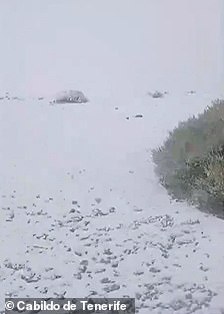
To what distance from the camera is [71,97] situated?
64.0 ft

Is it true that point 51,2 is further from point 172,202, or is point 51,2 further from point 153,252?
point 153,252

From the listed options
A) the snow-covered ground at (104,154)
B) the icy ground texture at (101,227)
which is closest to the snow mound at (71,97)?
the snow-covered ground at (104,154)

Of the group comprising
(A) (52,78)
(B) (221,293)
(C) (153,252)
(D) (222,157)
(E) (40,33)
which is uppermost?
(E) (40,33)

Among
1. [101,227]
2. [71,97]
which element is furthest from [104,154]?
[71,97]

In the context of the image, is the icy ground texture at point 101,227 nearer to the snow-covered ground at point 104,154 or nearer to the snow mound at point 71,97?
the snow-covered ground at point 104,154

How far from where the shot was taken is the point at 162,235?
24.8 ft

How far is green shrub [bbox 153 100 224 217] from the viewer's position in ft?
27.0

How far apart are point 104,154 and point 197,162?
129 inches

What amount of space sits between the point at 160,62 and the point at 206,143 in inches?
593

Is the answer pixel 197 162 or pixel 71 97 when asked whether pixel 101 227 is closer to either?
pixel 197 162

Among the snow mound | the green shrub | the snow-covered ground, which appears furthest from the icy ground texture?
the snow mound

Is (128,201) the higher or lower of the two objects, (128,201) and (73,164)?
the lower

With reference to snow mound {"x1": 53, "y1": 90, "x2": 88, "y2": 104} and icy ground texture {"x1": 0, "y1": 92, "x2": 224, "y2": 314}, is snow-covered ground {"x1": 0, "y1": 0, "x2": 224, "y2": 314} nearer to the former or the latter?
icy ground texture {"x1": 0, "y1": 92, "x2": 224, "y2": 314}

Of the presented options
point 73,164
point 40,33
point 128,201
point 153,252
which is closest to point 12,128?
point 73,164
